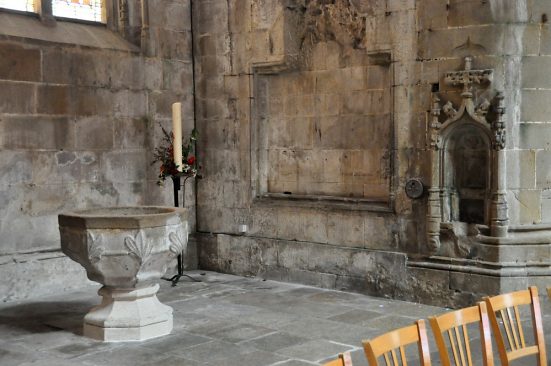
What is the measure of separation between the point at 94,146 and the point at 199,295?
186cm

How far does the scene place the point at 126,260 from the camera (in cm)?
531

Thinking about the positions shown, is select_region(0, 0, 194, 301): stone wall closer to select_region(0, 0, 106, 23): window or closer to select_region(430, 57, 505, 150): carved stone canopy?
select_region(0, 0, 106, 23): window

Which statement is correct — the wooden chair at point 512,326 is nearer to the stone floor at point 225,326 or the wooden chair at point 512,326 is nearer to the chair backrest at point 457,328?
the chair backrest at point 457,328

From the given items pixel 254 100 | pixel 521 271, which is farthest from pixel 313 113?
pixel 521 271

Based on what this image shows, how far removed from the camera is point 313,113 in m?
7.57

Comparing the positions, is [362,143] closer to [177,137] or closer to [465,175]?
[465,175]

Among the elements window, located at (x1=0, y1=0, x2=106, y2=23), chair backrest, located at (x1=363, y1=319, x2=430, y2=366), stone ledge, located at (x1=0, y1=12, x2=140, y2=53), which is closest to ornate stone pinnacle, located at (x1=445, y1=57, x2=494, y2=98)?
stone ledge, located at (x1=0, y1=12, x2=140, y2=53)

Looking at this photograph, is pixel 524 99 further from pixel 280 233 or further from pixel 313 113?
pixel 280 233

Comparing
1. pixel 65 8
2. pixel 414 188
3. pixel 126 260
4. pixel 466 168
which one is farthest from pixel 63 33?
pixel 466 168

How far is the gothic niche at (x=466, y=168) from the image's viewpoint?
6.12 meters

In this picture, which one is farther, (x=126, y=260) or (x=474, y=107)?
(x=474, y=107)

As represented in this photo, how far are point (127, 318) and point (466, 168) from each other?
3082mm

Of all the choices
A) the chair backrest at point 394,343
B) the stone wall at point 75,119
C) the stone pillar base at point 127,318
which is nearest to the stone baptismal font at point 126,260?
the stone pillar base at point 127,318

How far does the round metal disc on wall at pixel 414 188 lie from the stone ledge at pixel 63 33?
10.7ft
